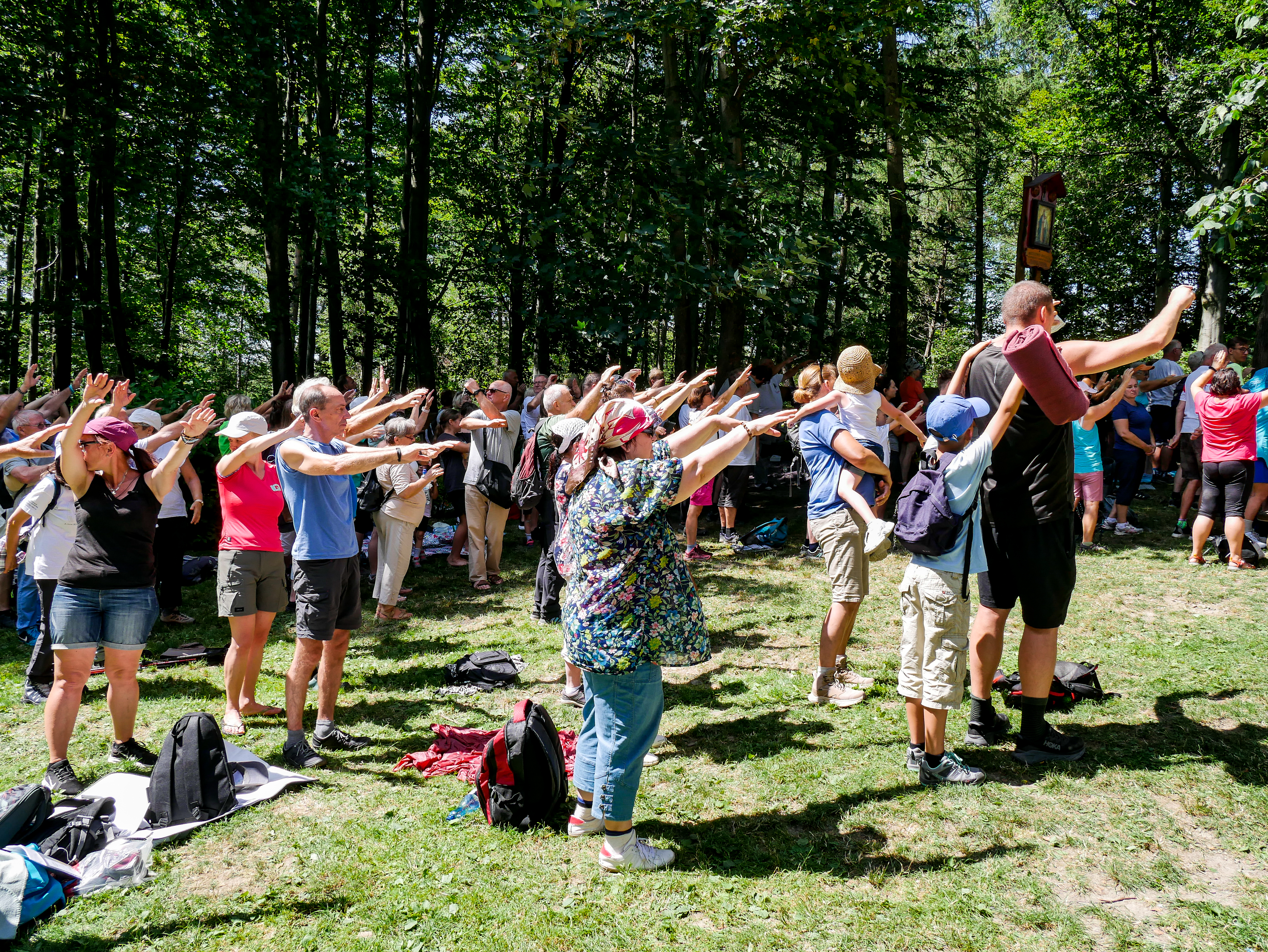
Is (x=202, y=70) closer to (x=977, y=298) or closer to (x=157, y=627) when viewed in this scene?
(x=157, y=627)

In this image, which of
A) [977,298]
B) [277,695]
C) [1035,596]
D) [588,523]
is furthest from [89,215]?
[977,298]

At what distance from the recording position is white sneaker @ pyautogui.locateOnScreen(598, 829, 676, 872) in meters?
3.41

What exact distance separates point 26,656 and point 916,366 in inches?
547

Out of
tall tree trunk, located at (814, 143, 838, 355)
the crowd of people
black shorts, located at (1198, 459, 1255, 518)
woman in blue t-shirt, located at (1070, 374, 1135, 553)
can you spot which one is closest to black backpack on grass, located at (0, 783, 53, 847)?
the crowd of people

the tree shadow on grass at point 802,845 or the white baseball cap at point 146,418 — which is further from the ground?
the white baseball cap at point 146,418

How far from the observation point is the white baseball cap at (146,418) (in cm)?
630

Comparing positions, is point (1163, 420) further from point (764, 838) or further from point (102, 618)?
point (102, 618)

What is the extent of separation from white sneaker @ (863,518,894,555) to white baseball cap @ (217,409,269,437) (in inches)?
131

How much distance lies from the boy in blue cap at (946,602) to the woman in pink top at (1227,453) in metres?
5.56

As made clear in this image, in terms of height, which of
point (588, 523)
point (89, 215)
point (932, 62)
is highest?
point (932, 62)

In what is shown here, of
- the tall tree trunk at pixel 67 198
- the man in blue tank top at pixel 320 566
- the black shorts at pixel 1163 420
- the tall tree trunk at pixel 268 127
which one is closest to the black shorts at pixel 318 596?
the man in blue tank top at pixel 320 566

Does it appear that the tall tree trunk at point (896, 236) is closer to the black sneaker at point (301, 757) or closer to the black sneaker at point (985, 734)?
the black sneaker at point (985, 734)

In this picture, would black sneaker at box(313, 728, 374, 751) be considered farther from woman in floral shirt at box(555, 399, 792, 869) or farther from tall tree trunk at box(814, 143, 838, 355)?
tall tree trunk at box(814, 143, 838, 355)

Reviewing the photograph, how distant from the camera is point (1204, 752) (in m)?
4.27
